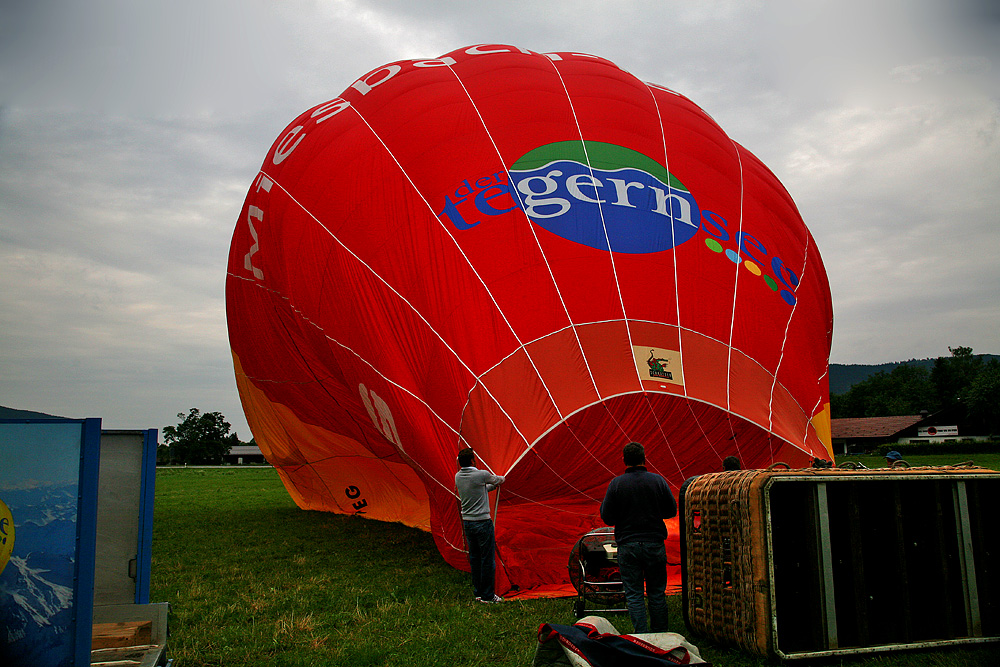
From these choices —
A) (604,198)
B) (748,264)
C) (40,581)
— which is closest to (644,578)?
(40,581)

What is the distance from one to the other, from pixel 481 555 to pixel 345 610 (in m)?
1.04

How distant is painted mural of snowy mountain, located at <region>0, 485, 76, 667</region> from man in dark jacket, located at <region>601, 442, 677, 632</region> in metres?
2.80

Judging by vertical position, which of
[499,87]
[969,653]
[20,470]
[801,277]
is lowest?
[969,653]

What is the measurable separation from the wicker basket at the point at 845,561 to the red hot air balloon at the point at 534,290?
223cm

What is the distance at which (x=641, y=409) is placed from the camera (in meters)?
6.98

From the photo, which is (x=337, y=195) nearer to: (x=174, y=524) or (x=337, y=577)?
(x=337, y=577)

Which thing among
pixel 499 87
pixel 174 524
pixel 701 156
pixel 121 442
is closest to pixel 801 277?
pixel 701 156

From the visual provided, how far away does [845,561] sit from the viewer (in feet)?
13.7

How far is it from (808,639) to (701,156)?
5598 millimetres

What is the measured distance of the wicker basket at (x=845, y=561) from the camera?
13.1 feet

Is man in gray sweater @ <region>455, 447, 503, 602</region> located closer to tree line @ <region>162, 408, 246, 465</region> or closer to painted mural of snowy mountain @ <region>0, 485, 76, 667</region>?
painted mural of snowy mountain @ <region>0, 485, 76, 667</region>

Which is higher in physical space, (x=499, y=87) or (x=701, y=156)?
(x=499, y=87)

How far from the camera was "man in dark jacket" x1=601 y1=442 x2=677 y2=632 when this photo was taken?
455 cm

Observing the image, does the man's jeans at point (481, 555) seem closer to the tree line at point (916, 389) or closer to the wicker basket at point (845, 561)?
the wicker basket at point (845, 561)
